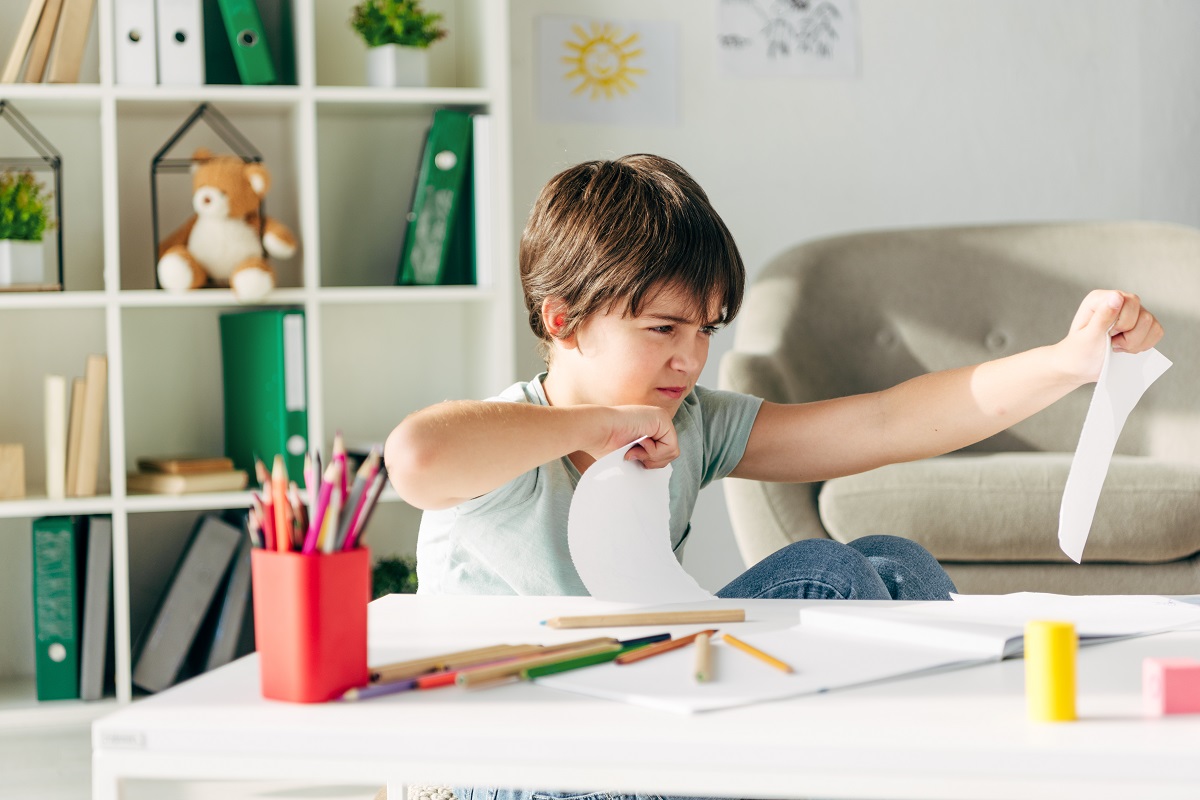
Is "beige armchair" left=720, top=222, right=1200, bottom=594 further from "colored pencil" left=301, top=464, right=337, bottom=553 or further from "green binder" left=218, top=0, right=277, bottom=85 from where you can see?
"colored pencil" left=301, top=464, right=337, bottom=553

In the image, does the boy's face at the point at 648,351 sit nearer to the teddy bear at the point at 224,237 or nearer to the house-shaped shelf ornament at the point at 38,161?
the teddy bear at the point at 224,237

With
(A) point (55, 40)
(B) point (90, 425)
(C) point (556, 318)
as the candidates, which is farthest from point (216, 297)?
(C) point (556, 318)

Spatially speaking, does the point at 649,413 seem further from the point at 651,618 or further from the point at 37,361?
the point at 37,361

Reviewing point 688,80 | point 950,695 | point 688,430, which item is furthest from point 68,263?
point 950,695

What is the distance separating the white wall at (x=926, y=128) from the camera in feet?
9.10

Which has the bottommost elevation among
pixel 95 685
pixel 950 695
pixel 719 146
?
pixel 95 685

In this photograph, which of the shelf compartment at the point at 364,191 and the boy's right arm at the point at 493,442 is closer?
the boy's right arm at the point at 493,442

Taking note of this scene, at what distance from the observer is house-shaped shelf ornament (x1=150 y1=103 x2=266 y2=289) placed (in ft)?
7.46

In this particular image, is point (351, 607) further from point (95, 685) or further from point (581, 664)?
point (95, 685)

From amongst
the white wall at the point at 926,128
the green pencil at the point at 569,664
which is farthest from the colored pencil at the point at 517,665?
the white wall at the point at 926,128

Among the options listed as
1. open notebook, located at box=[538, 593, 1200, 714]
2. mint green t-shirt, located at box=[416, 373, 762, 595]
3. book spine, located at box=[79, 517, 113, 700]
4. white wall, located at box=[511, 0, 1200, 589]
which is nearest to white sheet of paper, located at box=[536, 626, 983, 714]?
open notebook, located at box=[538, 593, 1200, 714]

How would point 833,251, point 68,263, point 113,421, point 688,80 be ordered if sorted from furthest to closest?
point 688,80 < point 833,251 < point 68,263 < point 113,421

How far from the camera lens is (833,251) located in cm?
250

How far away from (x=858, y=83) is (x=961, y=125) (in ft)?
0.90
